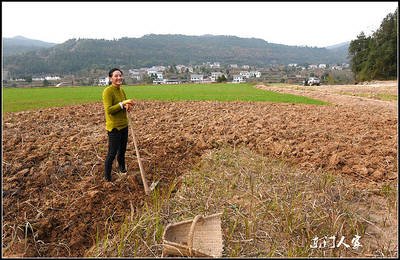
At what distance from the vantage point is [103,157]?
5.55m

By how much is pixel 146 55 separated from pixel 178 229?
91.5 m

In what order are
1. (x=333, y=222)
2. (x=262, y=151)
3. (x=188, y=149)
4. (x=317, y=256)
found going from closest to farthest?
(x=317, y=256) < (x=333, y=222) < (x=262, y=151) < (x=188, y=149)

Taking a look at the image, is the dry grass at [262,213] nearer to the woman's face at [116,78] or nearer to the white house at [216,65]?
the woman's face at [116,78]

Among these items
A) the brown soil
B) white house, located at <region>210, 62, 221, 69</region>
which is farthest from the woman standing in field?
white house, located at <region>210, 62, 221, 69</region>

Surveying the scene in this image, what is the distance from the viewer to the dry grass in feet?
9.62

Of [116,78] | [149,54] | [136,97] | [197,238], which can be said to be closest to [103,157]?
[116,78]

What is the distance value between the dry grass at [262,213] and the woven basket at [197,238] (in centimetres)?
15

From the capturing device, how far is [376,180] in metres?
4.49

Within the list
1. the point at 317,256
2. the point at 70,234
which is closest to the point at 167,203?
the point at 70,234

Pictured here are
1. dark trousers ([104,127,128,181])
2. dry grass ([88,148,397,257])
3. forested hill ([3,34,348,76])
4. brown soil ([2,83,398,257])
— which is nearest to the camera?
dry grass ([88,148,397,257])

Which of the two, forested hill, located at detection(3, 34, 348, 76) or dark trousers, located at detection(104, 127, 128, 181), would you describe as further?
forested hill, located at detection(3, 34, 348, 76)

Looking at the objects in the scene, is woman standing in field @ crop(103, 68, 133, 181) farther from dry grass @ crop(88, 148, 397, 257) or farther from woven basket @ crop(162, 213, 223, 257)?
woven basket @ crop(162, 213, 223, 257)

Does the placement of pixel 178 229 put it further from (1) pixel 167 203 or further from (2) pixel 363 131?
(2) pixel 363 131

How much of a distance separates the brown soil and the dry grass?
1.20 ft
